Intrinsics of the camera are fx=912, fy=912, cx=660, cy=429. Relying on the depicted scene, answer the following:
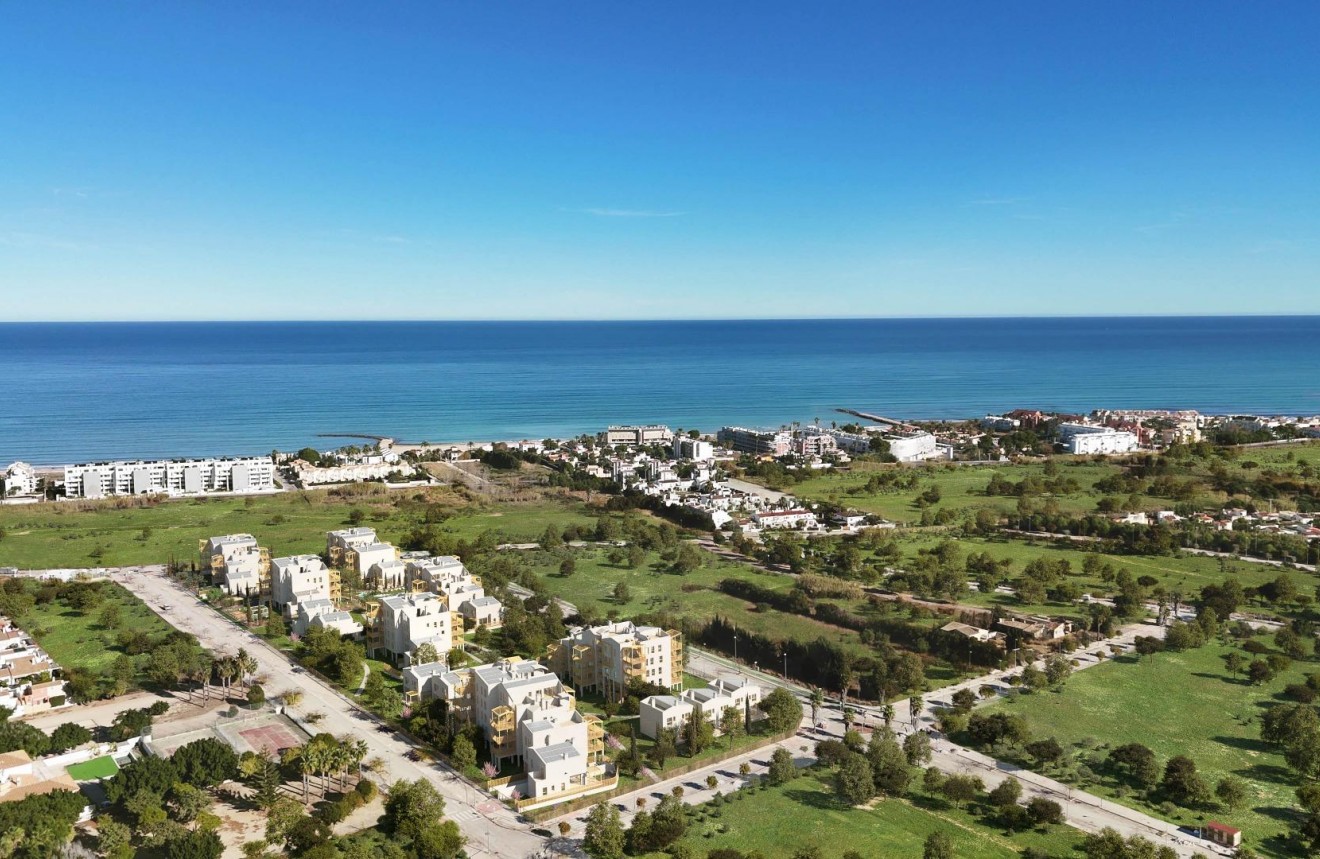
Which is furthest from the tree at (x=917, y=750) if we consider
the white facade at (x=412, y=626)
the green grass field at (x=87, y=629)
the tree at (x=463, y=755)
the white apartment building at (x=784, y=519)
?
the white apartment building at (x=784, y=519)

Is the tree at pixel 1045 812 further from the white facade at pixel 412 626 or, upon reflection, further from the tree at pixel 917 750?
the white facade at pixel 412 626

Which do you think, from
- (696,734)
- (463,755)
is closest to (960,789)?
(696,734)

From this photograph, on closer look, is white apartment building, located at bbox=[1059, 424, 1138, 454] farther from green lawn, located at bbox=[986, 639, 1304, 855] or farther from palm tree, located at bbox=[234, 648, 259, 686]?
palm tree, located at bbox=[234, 648, 259, 686]

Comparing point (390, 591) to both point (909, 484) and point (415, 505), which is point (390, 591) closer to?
point (415, 505)

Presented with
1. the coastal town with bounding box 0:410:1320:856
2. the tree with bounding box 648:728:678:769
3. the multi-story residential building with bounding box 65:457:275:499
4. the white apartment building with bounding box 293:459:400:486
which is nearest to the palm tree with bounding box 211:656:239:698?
the coastal town with bounding box 0:410:1320:856

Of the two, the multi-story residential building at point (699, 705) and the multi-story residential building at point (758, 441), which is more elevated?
the multi-story residential building at point (758, 441)

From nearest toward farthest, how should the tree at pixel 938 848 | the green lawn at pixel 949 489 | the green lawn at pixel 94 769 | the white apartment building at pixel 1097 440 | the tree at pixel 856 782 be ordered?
the tree at pixel 938 848
the tree at pixel 856 782
the green lawn at pixel 94 769
the green lawn at pixel 949 489
the white apartment building at pixel 1097 440

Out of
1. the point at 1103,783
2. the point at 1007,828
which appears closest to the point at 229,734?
the point at 1007,828
